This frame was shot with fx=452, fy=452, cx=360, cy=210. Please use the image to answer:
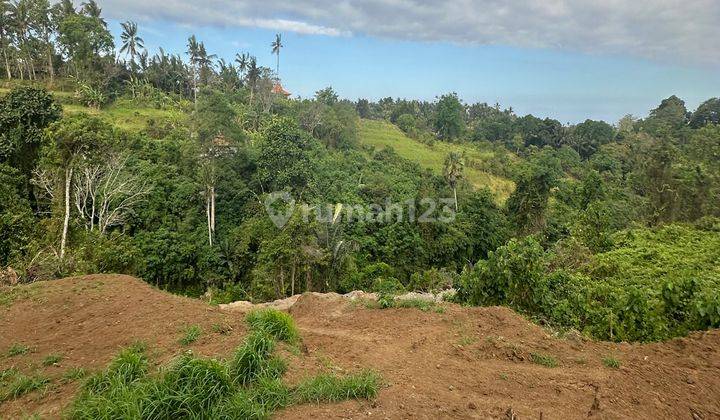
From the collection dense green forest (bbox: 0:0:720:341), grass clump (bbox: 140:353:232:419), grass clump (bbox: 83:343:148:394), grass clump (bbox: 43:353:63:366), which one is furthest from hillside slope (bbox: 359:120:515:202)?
grass clump (bbox: 140:353:232:419)

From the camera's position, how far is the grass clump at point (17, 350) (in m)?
5.68

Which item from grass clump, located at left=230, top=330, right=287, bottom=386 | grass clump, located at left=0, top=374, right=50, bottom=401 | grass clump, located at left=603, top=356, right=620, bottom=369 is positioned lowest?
grass clump, located at left=603, top=356, right=620, bottom=369

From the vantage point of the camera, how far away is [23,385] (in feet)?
15.6

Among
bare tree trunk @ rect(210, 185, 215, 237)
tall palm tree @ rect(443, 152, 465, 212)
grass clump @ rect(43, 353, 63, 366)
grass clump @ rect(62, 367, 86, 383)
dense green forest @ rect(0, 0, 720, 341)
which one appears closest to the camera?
grass clump @ rect(62, 367, 86, 383)

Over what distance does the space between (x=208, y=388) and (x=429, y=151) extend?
154 ft

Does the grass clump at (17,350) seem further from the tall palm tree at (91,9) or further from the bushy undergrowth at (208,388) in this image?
the tall palm tree at (91,9)

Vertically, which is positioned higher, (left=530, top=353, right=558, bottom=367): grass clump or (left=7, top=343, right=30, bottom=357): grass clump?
(left=7, top=343, right=30, bottom=357): grass clump

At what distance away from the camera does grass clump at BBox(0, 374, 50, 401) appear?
4660 millimetres

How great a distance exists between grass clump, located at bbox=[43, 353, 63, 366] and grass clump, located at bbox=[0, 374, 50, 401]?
0.41 metres

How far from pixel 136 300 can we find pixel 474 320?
221 inches

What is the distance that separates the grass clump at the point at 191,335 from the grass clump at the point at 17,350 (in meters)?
1.98

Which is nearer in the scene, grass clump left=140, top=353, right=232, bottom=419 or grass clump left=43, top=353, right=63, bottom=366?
grass clump left=140, top=353, right=232, bottom=419

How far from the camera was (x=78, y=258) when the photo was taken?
13.5 m

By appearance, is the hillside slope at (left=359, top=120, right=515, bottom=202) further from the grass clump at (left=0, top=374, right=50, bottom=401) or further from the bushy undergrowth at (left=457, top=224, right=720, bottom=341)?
the grass clump at (left=0, top=374, right=50, bottom=401)
